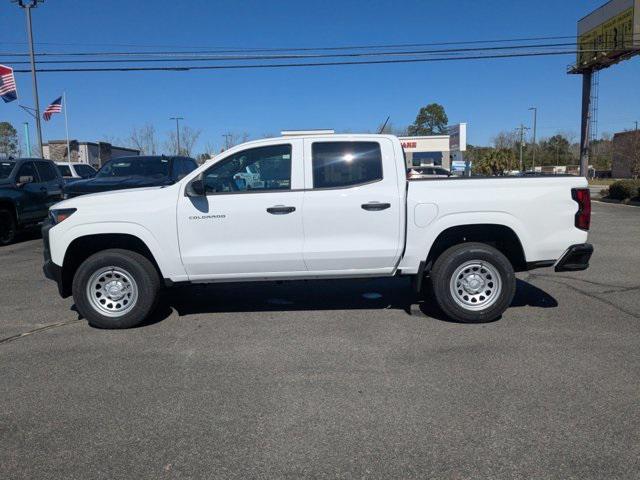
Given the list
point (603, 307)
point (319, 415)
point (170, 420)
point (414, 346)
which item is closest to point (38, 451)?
point (170, 420)

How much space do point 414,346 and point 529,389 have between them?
1.22 metres

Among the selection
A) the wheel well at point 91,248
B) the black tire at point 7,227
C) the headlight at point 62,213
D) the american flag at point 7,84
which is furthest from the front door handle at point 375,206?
the american flag at point 7,84

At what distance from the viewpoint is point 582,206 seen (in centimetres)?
554

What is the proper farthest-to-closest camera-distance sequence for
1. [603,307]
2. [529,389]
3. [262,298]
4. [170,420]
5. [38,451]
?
[262,298] → [603,307] → [529,389] → [170,420] → [38,451]

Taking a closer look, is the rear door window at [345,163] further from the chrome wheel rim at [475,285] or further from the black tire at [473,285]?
the chrome wheel rim at [475,285]

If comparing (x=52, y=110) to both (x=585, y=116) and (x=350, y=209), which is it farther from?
(x=585, y=116)

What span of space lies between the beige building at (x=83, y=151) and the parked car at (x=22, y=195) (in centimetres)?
3228

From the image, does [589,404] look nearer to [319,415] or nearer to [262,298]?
[319,415]

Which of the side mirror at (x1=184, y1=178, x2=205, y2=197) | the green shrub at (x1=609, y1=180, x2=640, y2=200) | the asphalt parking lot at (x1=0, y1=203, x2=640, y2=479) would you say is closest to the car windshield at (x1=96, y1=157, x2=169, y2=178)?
the asphalt parking lot at (x1=0, y1=203, x2=640, y2=479)

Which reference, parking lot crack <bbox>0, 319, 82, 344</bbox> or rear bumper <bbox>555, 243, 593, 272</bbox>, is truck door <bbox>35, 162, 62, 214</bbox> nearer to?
parking lot crack <bbox>0, 319, 82, 344</bbox>

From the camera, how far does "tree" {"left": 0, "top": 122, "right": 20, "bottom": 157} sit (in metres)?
70.2

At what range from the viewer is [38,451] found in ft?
10.6

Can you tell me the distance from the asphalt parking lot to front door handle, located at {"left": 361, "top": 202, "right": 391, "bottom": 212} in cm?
129

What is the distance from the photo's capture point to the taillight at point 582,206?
548cm
